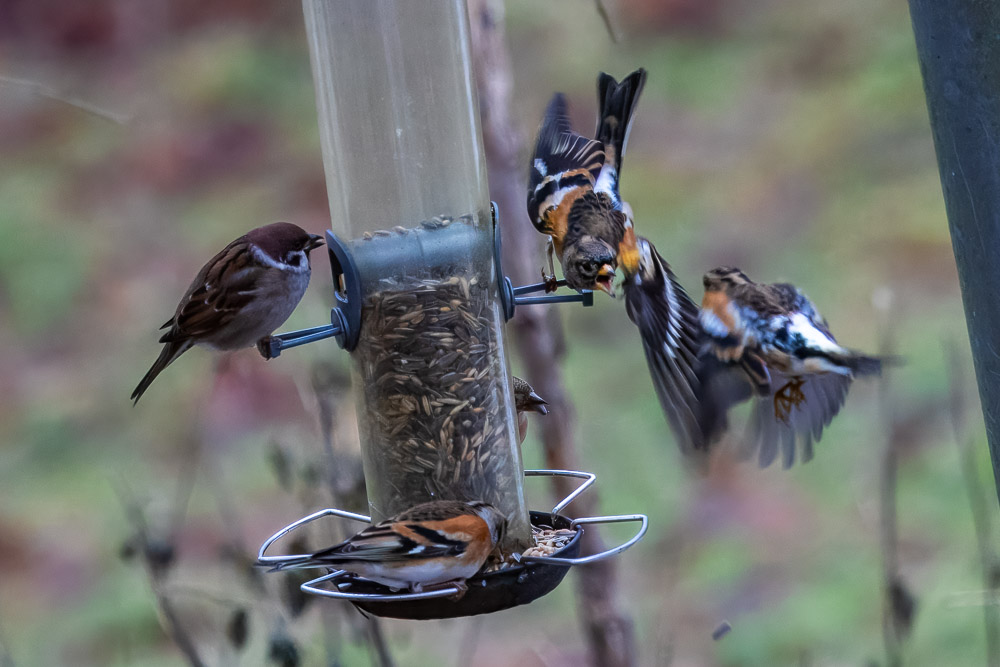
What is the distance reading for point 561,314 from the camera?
7.57 m

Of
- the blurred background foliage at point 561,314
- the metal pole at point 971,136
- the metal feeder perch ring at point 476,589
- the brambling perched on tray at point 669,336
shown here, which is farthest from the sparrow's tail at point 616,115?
the metal pole at point 971,136

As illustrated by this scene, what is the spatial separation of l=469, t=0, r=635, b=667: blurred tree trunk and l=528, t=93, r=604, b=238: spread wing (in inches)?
17.0

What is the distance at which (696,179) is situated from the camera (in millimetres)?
9672

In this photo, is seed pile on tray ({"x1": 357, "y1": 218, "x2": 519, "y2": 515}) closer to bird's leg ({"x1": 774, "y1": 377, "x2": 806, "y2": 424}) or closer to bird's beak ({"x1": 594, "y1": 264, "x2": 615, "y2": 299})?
bird's beak ({"x1": 594, "y1": 264, "x2": 615, "y2": 299})

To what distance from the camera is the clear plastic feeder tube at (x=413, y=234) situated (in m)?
2.96

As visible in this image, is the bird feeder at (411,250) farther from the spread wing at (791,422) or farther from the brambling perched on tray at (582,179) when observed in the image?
the spread wing at (791,422)

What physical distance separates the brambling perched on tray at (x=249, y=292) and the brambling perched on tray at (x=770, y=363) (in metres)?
1.16

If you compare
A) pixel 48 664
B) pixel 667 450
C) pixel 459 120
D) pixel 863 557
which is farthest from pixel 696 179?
pixel 459 120

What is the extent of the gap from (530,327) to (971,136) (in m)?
2.53

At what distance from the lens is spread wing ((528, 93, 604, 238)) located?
3.82 metres

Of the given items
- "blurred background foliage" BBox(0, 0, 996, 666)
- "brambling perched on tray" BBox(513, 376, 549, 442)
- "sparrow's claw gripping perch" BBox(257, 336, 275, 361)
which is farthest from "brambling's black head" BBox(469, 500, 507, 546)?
"brambling perched on tray" BBox(513, 376, 549, 442)

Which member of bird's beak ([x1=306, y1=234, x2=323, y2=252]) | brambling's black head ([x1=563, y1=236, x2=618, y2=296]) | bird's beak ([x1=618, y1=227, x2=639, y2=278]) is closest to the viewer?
bird's beak ([x1=306, y1=234, x2=323, y2=252])

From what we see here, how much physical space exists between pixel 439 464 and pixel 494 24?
6.97ft

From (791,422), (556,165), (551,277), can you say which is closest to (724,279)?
(791,422)
